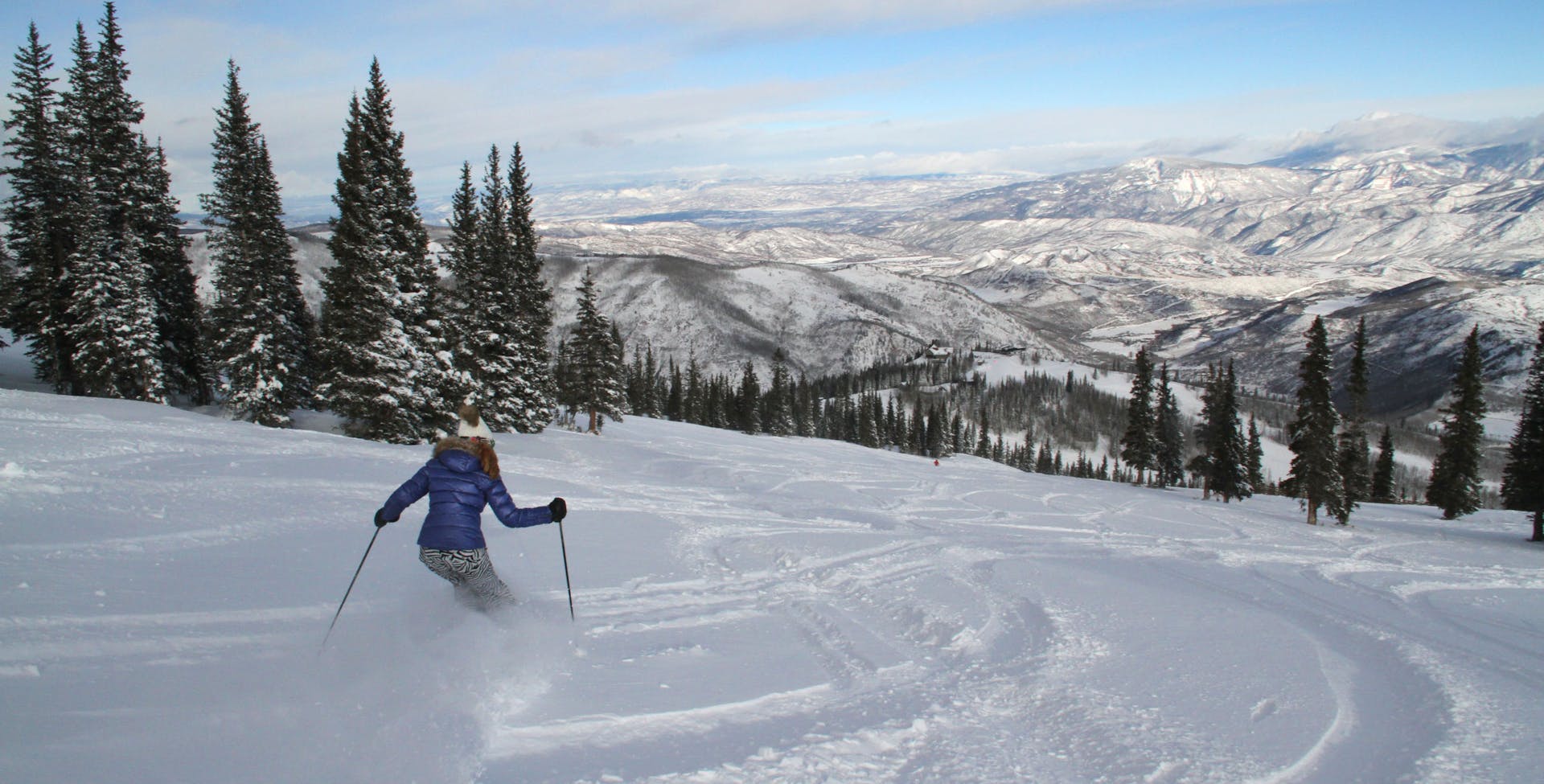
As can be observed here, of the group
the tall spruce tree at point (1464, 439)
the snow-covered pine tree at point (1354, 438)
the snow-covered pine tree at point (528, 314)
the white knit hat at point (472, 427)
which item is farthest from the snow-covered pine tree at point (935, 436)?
the white knit hat at point (472, 427)

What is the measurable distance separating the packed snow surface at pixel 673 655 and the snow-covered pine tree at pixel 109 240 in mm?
14955

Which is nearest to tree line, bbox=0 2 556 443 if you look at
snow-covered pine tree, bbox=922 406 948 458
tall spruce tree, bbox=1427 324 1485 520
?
tall spruce tree, bbox=1427 324 1485 520

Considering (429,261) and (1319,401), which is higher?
(429,261)

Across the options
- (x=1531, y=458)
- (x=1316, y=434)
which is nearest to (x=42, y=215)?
(x=1316, y=434)

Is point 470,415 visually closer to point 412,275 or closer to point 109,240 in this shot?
point 412,275

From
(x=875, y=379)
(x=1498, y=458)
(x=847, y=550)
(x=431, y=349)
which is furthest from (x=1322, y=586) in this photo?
(x=1498, y=458)

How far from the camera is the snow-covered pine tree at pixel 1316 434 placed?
37.2 m

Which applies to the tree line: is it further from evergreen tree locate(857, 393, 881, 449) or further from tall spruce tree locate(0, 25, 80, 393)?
evergreen tree locate(857, 393, 881, 449)

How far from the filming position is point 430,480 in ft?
23.1

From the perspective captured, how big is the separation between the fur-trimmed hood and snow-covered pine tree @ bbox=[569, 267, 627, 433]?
36.0 m

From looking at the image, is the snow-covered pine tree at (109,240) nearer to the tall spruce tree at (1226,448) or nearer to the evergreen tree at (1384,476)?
the tall spruce tree at (1226,448)

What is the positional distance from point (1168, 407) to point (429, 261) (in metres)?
64.4

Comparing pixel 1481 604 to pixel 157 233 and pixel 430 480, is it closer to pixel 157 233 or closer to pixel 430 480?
pixel 430 480

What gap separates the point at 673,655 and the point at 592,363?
38.0 metres
